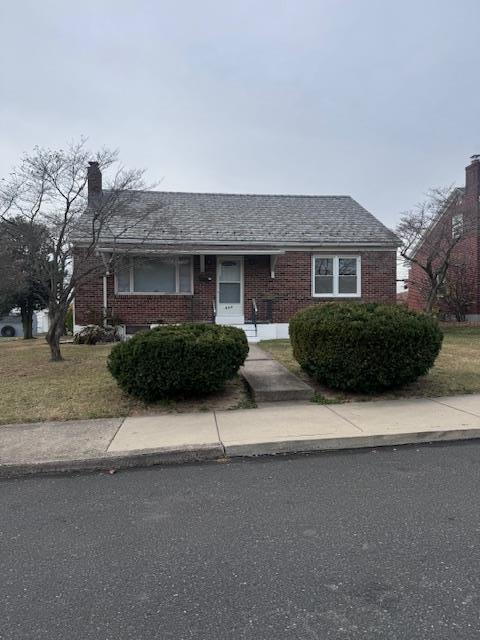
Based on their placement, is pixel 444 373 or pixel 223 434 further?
pixel 444 373

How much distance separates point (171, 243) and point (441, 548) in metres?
12.3

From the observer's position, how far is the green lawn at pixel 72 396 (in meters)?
6.78

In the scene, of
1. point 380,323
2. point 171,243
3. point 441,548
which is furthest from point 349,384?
point 171,243

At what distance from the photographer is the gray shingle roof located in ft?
48.1

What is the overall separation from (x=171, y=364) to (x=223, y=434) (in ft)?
5.12

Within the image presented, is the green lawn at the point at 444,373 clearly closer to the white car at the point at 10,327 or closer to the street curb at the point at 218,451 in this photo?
the street curb at the point at 218,451

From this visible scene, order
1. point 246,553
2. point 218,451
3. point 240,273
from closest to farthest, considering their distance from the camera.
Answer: point 246,553
point 218,451
point 240,273

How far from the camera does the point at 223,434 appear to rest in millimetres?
5648

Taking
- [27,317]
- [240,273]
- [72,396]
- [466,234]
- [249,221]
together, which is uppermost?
[249,221]

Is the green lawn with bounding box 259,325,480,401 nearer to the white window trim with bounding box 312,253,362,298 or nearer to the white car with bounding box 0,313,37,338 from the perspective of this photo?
the white window trim with bounding box 312,253,362,298

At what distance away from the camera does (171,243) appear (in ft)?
46.8

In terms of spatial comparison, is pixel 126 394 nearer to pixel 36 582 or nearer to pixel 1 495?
pixel 1 495

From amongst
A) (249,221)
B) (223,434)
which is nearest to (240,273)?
(249,221)

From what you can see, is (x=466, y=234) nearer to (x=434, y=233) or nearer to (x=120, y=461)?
(x=434, y=233)
